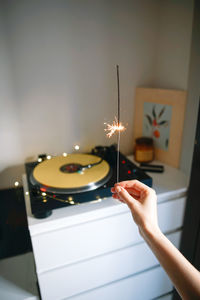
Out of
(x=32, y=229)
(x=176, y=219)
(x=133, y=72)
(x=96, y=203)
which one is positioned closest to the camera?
(x=32, y=229)

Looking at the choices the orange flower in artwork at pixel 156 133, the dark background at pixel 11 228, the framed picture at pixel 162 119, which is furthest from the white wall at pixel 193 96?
the dark background at pixel 11 228

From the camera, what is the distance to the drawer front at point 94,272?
0.75 metres

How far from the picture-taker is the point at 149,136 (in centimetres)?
107

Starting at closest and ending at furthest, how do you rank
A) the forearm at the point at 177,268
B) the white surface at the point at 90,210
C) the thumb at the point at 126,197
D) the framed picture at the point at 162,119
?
the forearm at the point at 177,268
the thumb at the point at 126,197
the white surface at the point at 90,210
the framed picture at the point at 162,119

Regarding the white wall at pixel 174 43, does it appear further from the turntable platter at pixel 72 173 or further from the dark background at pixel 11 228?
the dark background at pixel 11 228

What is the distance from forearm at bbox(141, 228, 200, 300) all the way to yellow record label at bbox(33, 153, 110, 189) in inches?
14.6

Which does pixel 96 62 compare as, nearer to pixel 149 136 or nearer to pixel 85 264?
pixel 149 136

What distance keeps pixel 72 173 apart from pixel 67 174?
19 mm

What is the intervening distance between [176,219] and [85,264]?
0.40 meters

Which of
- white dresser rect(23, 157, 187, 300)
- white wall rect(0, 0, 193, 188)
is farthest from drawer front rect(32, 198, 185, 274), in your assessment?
white wall rect(0, 0, 193, 188)

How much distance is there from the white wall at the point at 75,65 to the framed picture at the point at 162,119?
52 mm

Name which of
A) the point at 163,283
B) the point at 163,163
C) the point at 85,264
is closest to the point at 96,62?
the point at 163,163

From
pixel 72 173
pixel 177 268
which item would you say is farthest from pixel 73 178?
pixel 177 268

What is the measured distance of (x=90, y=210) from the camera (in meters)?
0.73
